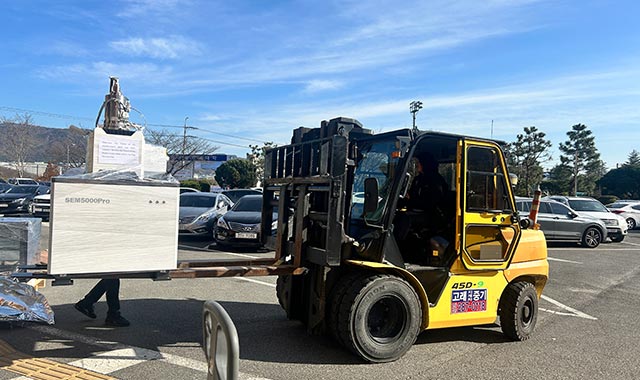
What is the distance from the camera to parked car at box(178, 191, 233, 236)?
1391 cm

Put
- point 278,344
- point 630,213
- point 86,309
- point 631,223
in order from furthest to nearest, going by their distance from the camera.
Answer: point 630,213 < point 631,223 < point 86,309 < point 278,344

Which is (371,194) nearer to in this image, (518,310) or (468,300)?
(468,300)

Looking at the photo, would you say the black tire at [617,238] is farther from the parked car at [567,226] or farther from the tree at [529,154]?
the tree at [529,154]

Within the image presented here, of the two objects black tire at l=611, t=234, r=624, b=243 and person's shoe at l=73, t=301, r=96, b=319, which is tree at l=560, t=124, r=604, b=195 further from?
person's shoe at l=73, t=301, r=96, b=319

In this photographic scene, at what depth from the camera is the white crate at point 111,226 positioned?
4023 mm

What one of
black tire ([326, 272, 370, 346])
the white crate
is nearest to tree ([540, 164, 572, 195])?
black tire ([326, 272, 370, 346])

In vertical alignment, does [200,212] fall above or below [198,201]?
below

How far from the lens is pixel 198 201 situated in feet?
50.7

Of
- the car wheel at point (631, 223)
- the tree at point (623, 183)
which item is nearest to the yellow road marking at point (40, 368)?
the car wheel at point (631, 223)

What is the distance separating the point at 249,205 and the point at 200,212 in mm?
1724

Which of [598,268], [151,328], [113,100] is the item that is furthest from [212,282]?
[598,268]

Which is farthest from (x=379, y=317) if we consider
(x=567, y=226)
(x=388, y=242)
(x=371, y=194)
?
(x=567, y=226)

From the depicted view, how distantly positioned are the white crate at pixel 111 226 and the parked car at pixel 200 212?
9482 mm

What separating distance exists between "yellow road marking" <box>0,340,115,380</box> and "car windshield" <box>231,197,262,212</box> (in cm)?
884
